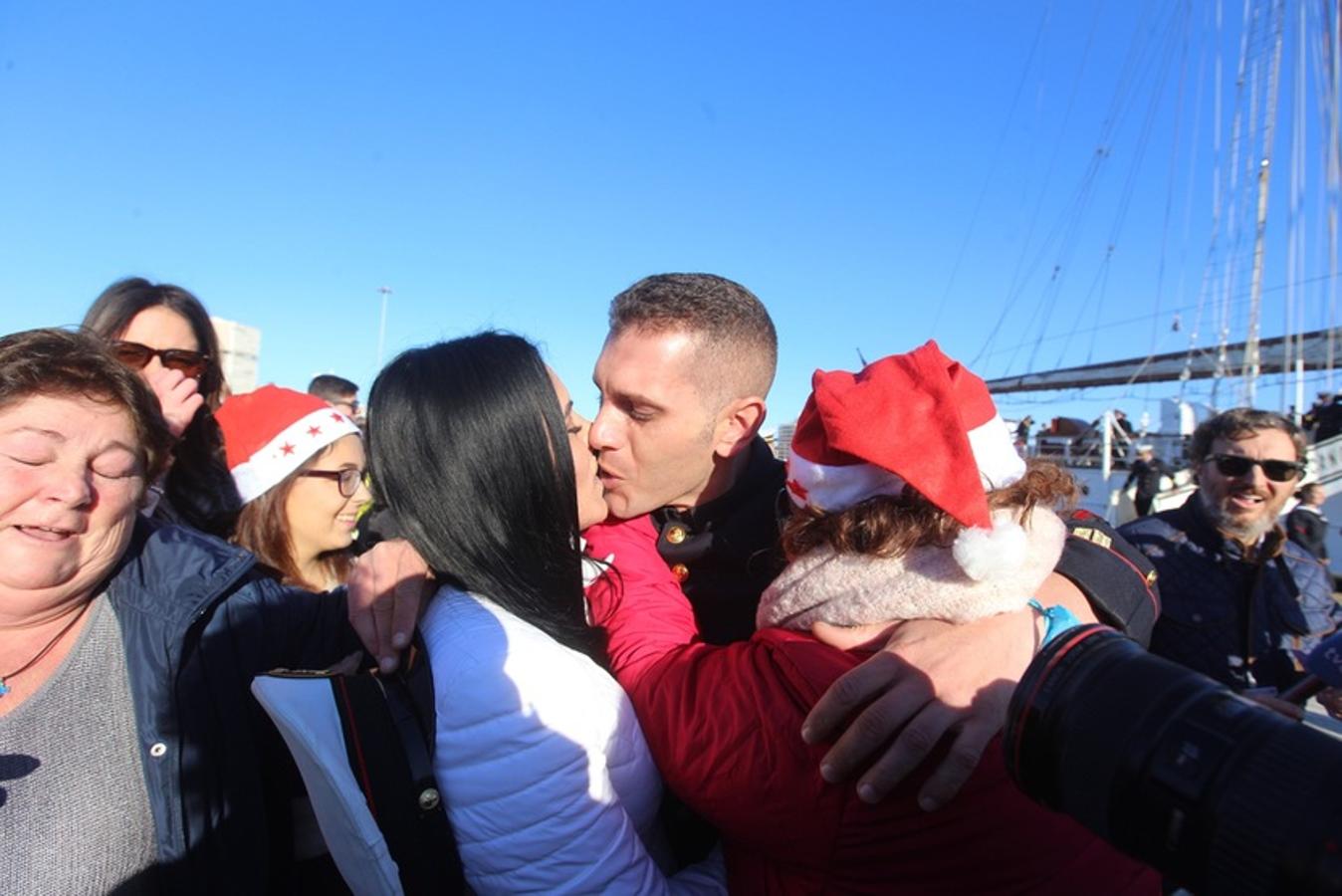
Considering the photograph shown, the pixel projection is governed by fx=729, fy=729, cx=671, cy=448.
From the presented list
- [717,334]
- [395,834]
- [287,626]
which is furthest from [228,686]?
[717,334]

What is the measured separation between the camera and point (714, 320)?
252 cm

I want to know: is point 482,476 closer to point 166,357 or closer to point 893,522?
point 893,522

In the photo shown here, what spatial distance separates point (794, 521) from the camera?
1.60 m

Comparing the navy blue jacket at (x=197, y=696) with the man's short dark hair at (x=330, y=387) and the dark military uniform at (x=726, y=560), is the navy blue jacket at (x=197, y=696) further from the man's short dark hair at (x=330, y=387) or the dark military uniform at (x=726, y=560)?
the man's short dark hair at (x=330, y=387)

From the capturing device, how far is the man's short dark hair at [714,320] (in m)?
2.48

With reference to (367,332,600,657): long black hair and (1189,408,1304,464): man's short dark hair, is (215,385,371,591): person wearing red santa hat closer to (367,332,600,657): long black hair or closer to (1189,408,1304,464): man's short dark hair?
(367,332,600,657): long black hair

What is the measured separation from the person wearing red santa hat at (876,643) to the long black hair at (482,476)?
0.38 meters

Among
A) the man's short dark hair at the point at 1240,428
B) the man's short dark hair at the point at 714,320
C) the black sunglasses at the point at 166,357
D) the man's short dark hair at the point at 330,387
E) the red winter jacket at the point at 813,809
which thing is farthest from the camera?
the man's short dark hair at the point at 330,387

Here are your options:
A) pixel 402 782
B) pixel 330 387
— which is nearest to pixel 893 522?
pixel 402 782

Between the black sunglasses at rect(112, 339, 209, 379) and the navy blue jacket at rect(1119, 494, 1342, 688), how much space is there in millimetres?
4659

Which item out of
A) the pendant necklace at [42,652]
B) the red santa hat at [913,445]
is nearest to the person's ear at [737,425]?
the red santa hat at [913,445]

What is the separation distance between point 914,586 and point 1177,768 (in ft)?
1.85

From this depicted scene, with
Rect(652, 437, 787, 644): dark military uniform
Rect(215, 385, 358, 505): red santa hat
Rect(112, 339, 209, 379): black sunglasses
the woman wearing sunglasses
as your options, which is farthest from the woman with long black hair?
Rect(112, 339, 209, 379): black sunglasses

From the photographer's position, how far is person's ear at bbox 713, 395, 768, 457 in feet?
8.23
